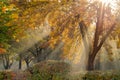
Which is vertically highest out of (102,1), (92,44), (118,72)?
(102,1)

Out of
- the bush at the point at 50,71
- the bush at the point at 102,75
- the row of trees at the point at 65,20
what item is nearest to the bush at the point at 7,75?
the bush at the point at 50,71

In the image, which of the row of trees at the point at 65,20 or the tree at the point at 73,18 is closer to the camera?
the row of trees at the point at 65,20

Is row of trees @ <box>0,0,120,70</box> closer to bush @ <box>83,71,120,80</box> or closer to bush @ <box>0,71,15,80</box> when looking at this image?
bush @ <box>0,71,15,80</box>

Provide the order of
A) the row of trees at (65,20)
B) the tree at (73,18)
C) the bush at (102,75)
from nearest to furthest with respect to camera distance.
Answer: the bush at (102,75), the row of trees at (65,20), the tree at (73,18)

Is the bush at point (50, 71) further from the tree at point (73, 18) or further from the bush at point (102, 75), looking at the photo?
the tree at point (73, 18)

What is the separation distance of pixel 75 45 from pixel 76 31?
1634mm

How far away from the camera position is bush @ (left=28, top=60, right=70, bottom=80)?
491 inches

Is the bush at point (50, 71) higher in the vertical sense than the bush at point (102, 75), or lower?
higher

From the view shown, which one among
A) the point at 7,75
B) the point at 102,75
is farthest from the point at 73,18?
the point at 7,75

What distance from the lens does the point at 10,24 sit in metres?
13.8

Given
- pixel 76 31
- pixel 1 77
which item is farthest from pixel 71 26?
pixel 1 77

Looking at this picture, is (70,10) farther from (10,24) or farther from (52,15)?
(10,24)

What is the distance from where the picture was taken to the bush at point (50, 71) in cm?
1246

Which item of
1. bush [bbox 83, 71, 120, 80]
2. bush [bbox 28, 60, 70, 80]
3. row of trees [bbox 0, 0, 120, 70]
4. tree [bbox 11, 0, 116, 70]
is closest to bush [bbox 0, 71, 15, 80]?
bush [bbox 28, 60, 70, 80]
